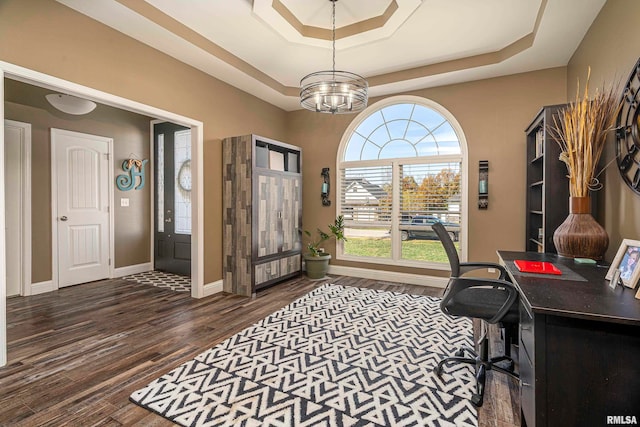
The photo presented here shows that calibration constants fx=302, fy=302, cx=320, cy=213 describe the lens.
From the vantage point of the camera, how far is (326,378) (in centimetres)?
213

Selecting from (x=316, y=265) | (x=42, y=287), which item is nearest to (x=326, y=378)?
(x=316, y=265)

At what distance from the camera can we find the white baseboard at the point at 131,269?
16.4 ft

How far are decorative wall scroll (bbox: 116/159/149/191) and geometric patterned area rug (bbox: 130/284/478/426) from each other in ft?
12.0

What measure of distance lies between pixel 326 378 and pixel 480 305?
1173 mm

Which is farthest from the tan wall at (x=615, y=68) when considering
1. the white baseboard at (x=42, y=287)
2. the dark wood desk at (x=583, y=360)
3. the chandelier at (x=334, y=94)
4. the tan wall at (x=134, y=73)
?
the white baseboard at (x=42, y=287)

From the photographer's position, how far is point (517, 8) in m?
2.83

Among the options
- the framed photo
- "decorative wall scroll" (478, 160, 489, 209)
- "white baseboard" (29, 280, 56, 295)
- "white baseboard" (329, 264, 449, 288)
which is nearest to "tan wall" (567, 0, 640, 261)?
the framed photo

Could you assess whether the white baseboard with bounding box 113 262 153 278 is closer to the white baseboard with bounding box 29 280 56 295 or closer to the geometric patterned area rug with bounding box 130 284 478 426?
the white baseboard with bounding box 29 280 56 295

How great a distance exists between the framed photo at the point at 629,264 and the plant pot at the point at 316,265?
140 inches

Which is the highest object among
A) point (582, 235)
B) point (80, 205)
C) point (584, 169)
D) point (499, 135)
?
point (499, 135)

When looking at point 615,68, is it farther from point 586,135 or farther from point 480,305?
point 480,305

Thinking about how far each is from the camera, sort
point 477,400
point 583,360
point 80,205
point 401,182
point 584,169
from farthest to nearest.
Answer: point 401,182 < point 80,205 < point 584,169 < point 477,400 < point 583,360

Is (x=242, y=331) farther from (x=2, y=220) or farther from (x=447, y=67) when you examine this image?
(x=447, y=67)

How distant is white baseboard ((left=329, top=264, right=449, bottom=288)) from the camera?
4484 mm
